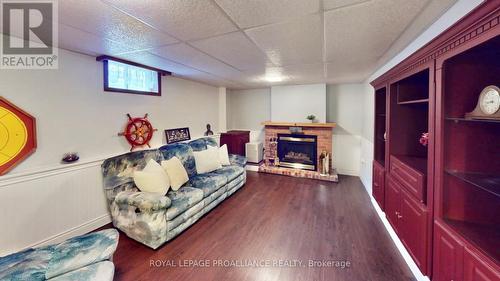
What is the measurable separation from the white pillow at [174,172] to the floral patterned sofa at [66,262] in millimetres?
1163

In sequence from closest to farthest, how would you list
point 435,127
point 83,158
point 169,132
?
1. point 435,127
2. point 83,158
3. point 169,132

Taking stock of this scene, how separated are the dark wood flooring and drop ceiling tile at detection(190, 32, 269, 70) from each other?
7.33 ft

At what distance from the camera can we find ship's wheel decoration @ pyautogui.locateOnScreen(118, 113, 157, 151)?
3006 millimetres

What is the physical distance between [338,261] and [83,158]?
3204 mm

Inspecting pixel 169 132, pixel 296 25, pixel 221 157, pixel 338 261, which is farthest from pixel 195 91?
pixel 338 261

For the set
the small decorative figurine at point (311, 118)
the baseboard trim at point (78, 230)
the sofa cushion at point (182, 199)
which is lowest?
the baseboard trim at point (78, 230)

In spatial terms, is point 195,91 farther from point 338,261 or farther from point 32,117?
point 338,261

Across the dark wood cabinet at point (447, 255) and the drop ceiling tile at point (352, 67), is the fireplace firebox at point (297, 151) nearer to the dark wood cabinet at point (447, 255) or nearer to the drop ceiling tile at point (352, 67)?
the drop ceiling tile at point (352, 67)

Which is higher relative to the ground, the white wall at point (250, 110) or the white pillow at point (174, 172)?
the white wall at point (250, 110)

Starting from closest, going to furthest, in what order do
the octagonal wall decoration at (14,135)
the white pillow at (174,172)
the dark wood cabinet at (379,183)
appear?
1. the octagonal wall decoration at (14,135)
2. the dark wood cabinet at (379,183)
3. the white pillow at (174,172)

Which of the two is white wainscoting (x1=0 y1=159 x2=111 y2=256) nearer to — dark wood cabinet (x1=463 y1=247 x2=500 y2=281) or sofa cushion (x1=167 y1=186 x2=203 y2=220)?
sofa cushion (x1=167 y1=186 x2=203 y2=220)

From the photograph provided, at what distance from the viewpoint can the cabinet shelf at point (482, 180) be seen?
1.17m

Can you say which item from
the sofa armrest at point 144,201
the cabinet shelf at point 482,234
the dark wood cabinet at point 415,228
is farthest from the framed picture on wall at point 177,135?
the cabinet shelf at point 482,234

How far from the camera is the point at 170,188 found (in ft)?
9.23
